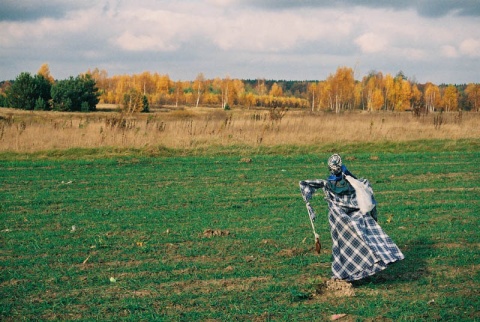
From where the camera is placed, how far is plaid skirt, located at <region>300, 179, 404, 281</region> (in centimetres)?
803

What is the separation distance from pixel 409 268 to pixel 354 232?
154 cm

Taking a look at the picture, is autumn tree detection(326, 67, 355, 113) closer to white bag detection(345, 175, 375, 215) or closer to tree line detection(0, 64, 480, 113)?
tree line detection(0, 64, 480, 113)

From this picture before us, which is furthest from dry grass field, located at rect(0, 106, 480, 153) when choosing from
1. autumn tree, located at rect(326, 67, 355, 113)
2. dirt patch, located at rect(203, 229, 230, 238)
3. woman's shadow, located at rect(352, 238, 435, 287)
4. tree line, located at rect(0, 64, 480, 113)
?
autumn tree, located at rect(326, 67, 355, 113)

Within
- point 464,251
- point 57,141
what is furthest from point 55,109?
point 464,251

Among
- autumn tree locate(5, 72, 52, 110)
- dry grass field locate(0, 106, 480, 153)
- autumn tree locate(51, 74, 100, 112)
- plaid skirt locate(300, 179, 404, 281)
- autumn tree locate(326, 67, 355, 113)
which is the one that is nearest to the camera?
plaid skirt locate(300, 179, 404, 281)

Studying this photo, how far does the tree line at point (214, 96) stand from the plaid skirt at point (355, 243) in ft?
72.4

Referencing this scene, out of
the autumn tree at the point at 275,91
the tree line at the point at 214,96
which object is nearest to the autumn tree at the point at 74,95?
the tree line at the point at 214,96

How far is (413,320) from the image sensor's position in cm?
689

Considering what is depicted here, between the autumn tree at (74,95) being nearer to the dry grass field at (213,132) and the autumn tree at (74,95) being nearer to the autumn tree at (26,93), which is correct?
the autumn tree at (26,93)

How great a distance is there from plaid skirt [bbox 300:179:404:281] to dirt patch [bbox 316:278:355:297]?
162mm

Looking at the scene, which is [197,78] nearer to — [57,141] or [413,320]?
[57,141]

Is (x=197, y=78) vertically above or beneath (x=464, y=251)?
above

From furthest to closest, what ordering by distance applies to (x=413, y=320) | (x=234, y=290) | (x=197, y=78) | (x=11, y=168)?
(x=197, y=78) < (x=11, y=168) < (x=234, y=290) < (x=413, y=320)

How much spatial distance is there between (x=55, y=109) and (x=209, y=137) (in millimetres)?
47715
